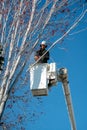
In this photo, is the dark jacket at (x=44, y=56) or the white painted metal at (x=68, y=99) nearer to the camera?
the dark jacket at (x=44, y=56)

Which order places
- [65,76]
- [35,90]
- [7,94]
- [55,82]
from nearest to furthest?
[35,90], [55,82], [65,76], [7,94]

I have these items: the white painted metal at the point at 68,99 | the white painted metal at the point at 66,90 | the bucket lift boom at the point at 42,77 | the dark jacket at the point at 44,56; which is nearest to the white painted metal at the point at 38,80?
the bucket lift boom at the point at 42,77

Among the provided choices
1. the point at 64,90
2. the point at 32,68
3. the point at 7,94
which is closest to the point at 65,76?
the point at 64,90

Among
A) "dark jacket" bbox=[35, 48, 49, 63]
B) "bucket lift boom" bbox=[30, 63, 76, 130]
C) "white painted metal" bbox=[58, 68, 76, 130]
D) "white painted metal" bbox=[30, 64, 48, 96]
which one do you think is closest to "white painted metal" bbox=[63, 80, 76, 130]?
"white painted metal" bbox=[58, 68, 76, 130]

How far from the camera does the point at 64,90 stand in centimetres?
511

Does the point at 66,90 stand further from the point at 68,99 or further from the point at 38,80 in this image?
the point at 38,80

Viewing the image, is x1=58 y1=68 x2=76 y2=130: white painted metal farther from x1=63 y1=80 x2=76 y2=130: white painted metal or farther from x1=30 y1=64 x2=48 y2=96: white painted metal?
x1=30 y1=64 x2=48 y2=96: white painted metal

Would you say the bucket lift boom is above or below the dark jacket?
below

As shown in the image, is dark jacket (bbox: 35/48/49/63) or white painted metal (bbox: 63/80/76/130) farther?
white painted metal (bbox: 63/80/76/130)

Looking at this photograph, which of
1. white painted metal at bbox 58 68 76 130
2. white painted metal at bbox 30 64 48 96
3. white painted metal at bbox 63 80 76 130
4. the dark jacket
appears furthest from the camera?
white painted metal at bbox 63 80 76 130

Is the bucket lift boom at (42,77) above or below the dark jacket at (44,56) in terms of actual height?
below

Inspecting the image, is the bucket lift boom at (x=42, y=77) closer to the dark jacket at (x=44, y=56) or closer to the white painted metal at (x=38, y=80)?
the white painted metal at (x=38, y=80)

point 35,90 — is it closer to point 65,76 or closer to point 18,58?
point 65,76

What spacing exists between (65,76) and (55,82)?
648mm
